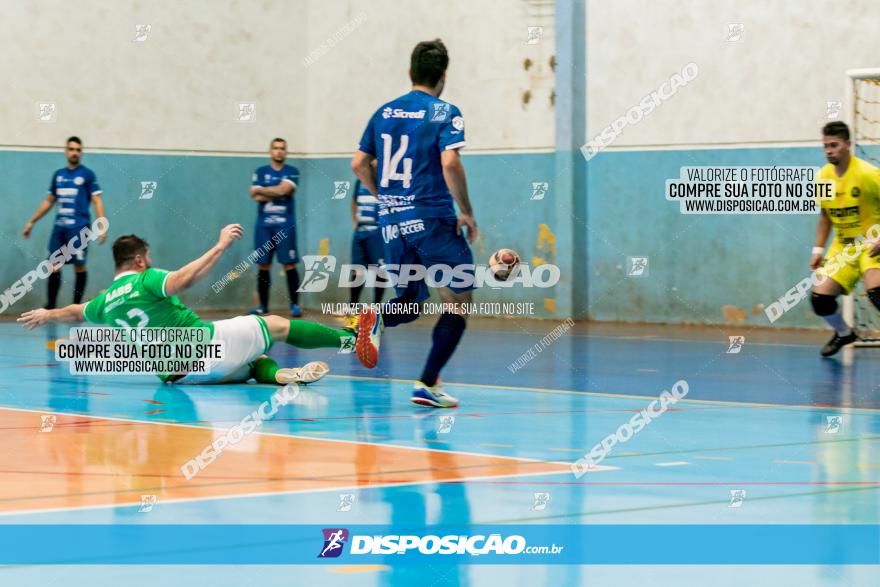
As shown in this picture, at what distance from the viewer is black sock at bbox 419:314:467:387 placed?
9.34 metres

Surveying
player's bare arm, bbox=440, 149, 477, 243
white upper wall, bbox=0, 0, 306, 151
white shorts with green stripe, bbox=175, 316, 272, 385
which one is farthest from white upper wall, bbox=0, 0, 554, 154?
player's bare arm, bbox=440, 149, 477, 243

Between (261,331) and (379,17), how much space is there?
12.9 metres

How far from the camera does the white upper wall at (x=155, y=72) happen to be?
20891 mm

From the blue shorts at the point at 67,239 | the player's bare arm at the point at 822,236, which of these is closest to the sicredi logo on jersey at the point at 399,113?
the player's bare arm at the point at 822,236

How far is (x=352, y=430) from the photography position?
8.21 metres

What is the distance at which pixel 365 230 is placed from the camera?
62.2 ft

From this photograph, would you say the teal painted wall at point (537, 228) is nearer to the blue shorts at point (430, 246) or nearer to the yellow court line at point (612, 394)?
the yellow court line at point (612, 394)

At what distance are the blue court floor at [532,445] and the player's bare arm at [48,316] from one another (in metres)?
0.56

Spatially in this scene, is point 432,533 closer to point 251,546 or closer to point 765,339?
point 251,546

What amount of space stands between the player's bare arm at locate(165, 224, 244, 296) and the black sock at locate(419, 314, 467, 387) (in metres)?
1.48

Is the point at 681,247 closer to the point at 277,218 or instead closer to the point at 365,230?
the point at 365,230

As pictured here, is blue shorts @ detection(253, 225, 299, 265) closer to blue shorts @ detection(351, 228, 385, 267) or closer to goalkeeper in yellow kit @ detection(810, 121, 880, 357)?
blue shorts @ detection(351, 228, 385, 267)

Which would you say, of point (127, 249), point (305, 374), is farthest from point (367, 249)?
point (127, 249)

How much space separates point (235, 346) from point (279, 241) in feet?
32.6
